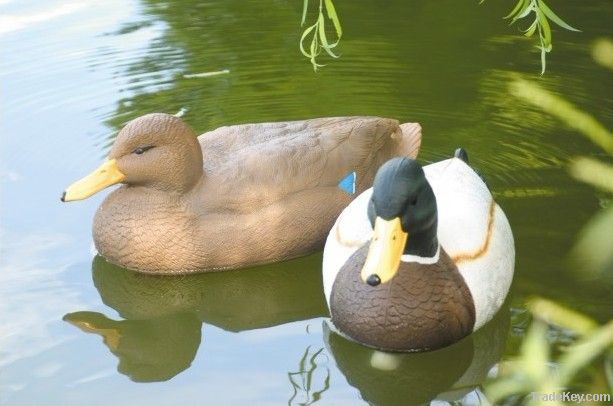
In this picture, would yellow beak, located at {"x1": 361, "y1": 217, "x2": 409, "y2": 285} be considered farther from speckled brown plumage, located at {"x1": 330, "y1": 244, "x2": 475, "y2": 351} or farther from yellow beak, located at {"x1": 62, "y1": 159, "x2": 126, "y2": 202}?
yellow beak, located at {"x1": 62, "y1": 159, "x2": 126, "y2": 202}

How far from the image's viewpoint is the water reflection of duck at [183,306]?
5.18 metres

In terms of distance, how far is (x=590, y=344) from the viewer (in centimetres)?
177

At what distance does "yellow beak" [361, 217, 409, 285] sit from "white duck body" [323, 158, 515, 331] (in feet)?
0.93

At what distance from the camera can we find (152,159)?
5.62 m

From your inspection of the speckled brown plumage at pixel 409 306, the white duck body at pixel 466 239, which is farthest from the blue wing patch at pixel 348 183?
the speckled brown plumage at pixel 409 306

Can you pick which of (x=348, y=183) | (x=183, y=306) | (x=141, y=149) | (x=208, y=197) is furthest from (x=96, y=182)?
(x=348, y=183)

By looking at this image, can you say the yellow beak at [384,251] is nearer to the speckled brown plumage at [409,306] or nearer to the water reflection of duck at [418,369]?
the speckled brown plumage at [409,306]

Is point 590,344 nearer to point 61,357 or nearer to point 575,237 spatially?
point 61,357

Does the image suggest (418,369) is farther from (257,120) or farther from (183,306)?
(257,120)

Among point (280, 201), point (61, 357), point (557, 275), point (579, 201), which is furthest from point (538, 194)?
point (61, 357)

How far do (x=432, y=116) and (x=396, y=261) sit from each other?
3022 millimetres

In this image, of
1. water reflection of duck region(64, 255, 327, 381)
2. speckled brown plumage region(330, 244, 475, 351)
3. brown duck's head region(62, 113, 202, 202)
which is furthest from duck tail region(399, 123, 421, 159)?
speckled brown plumage region(330, 244, 475, 351)

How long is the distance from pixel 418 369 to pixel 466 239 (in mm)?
630

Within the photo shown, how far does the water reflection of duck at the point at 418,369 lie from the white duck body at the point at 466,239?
5.3 inches
